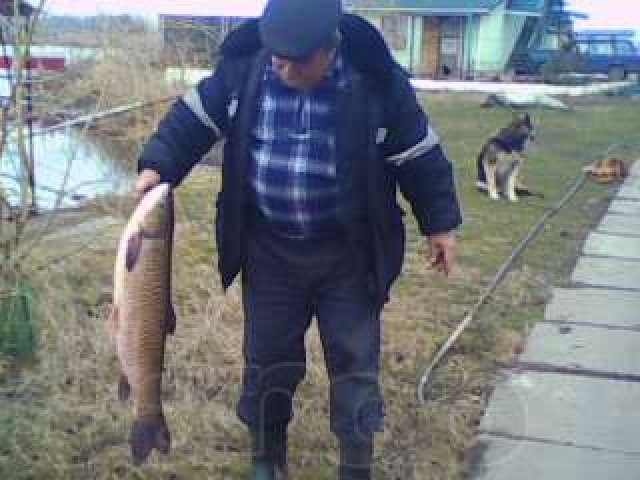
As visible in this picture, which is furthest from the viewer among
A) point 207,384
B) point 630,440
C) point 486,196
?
point 486,196

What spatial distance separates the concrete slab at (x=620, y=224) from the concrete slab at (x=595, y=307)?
2355mm

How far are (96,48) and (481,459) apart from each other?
4.96 meters

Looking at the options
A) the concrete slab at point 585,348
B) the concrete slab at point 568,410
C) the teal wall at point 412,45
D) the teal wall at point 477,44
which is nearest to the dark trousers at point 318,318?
the concrete slab at point 568,410

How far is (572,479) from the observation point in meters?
3.78

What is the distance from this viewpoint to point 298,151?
10.3ft

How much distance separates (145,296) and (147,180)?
0.43 metres

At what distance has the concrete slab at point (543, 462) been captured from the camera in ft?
12.5

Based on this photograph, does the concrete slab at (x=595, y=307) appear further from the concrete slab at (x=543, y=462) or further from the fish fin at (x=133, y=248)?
the fish fin at (x=133, y=248)

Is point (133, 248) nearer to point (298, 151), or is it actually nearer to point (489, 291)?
point (298, 151)

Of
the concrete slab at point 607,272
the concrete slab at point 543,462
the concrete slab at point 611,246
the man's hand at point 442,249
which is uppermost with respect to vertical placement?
the man's hand at point 442,249

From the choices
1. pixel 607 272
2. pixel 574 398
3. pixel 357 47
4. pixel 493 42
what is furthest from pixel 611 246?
pixel 493 42

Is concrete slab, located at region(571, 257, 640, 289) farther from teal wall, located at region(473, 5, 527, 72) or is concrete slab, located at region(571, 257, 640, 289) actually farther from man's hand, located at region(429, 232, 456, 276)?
teal wall, located at region(473, 5, 527, 72)

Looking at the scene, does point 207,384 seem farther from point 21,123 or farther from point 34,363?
point 21,123

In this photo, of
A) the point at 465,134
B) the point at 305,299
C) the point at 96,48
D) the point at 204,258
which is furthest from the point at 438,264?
the point at 465,134
